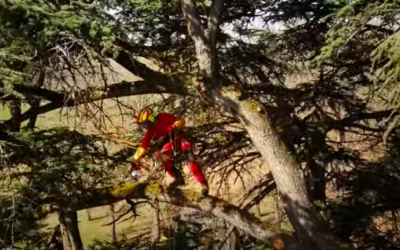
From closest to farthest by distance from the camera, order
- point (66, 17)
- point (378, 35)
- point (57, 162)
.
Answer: point (66, 17) → point (57, 162) → point (378, 35)

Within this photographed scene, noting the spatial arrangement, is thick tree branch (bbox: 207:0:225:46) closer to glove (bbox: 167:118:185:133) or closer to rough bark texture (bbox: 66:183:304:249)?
glove (bbox: 167:118:185:133)

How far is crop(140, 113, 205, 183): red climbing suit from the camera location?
22.4 ft

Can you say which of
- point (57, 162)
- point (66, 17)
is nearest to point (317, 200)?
point (57, 162)

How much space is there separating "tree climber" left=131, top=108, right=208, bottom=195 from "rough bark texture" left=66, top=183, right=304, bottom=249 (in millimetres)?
167

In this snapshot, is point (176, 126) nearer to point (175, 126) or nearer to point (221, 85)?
point (175, 126)

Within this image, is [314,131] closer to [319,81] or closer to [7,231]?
[319,81]

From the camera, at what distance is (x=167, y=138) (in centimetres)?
697

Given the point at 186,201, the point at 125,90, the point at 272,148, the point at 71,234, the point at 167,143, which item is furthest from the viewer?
the point at 71,234

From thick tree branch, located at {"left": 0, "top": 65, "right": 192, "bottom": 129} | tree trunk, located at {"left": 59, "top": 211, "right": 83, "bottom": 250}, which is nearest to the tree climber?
thick tree branch, located at {"left": 0, "top": 65, "right": 192, "bottom": 129}

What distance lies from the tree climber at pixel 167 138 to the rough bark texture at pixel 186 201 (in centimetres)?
17

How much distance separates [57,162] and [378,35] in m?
4.16

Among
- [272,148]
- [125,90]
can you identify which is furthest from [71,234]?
[272,148]

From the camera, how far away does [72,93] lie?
21.5 ft

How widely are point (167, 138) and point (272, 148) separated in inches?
47.4
